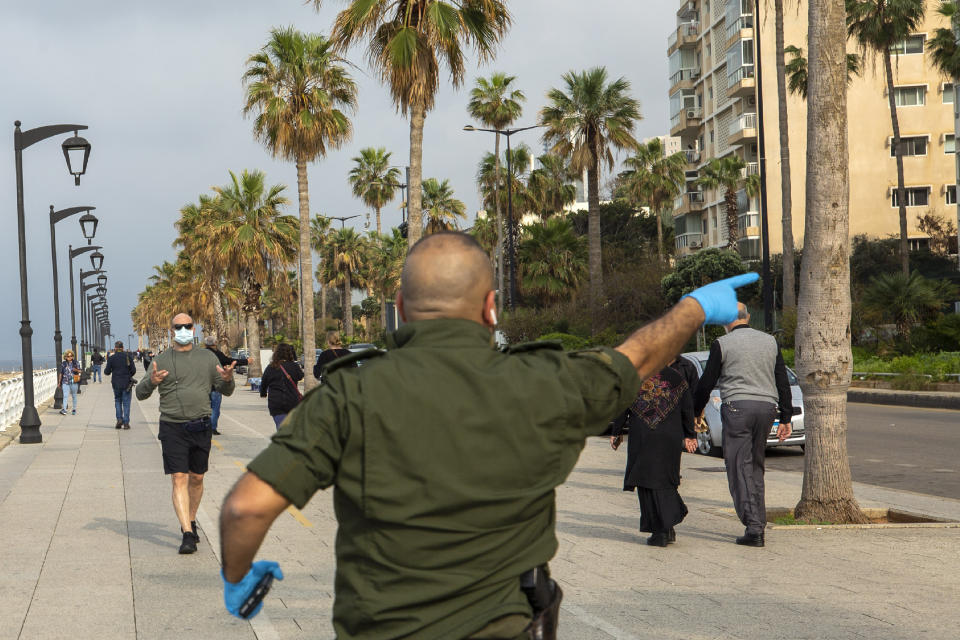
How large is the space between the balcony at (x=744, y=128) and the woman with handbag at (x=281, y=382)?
46.4 metres

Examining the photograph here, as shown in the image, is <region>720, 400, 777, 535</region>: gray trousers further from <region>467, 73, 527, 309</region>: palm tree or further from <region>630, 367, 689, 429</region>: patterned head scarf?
<region>467, 73, 527, 309</region>: palm tree

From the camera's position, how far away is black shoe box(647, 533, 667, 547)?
832 cm

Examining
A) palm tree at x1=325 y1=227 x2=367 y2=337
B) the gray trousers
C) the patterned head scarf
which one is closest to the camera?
the gray trousers

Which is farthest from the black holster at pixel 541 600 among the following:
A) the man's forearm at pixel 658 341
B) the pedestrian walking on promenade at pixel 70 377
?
the pedestrian walking on promenade at pixel 70 377

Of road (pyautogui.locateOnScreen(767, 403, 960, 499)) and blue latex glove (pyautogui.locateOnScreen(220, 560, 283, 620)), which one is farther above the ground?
Result: blue latex glove (pyautogui.locateOnScreen(220, 560, 283, 620))

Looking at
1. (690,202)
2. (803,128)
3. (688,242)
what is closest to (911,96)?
(803,128)

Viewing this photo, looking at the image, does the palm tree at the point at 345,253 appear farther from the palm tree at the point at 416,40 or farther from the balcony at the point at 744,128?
the palm tree at the point at 416,40

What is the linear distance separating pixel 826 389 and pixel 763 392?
1.16 m

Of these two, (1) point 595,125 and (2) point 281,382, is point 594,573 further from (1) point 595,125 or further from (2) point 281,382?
(1) point 595,125

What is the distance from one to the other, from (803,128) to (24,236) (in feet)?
Answer: 144

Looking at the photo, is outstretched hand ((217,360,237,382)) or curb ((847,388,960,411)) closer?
outstretched hand ((217,360,237,382))

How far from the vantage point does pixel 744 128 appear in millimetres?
56188

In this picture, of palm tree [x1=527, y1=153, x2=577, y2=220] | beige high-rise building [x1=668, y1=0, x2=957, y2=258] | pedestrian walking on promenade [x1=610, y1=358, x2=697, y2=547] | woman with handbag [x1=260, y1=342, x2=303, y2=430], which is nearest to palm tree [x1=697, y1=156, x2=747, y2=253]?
beige high-rise building [x1=668, y1=0, x2=957, y2=258]

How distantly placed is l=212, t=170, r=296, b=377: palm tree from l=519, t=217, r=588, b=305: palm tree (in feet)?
37.1
